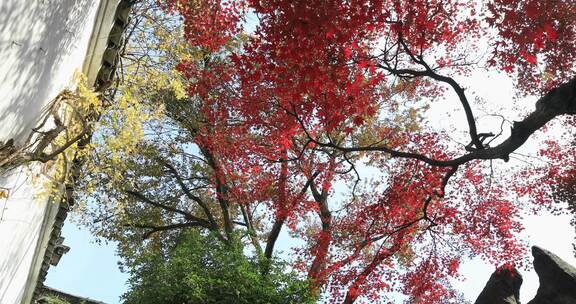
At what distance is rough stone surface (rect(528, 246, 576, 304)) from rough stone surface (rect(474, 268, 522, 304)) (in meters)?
0.92

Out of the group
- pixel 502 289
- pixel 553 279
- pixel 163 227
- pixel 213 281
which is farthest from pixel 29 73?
pixel 502 289

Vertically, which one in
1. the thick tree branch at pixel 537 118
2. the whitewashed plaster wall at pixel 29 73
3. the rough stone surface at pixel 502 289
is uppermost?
the rough stone surface at pixel 502 289

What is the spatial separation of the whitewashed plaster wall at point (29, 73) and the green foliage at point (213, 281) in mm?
6452

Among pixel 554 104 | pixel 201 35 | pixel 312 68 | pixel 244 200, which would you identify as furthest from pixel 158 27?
pixel 554 104

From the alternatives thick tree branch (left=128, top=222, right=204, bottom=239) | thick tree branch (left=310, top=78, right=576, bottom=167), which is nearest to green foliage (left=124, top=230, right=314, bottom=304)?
thick tree branch (left=128, top=222, right=204, bottom=239)

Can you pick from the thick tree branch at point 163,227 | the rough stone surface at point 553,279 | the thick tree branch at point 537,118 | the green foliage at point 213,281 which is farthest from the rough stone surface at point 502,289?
the thick tree branch at point 537,118

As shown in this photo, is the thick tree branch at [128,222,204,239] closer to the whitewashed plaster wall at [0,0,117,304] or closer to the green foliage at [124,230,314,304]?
the green foliage at [124,230,314,304]

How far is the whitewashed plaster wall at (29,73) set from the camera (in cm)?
430

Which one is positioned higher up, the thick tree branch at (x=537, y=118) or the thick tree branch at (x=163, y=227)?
the thick tree branch at (x=163, y=227)

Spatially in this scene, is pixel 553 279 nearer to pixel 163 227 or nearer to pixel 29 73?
pixel 163 227

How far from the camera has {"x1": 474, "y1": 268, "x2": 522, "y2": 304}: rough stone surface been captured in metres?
22.4

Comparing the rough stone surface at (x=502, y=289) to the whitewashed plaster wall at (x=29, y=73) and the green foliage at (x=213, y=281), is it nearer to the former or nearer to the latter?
the green foliage at (x=213, y=281)

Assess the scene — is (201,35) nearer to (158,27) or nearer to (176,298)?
(158,27)

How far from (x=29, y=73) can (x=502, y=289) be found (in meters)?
23.5
